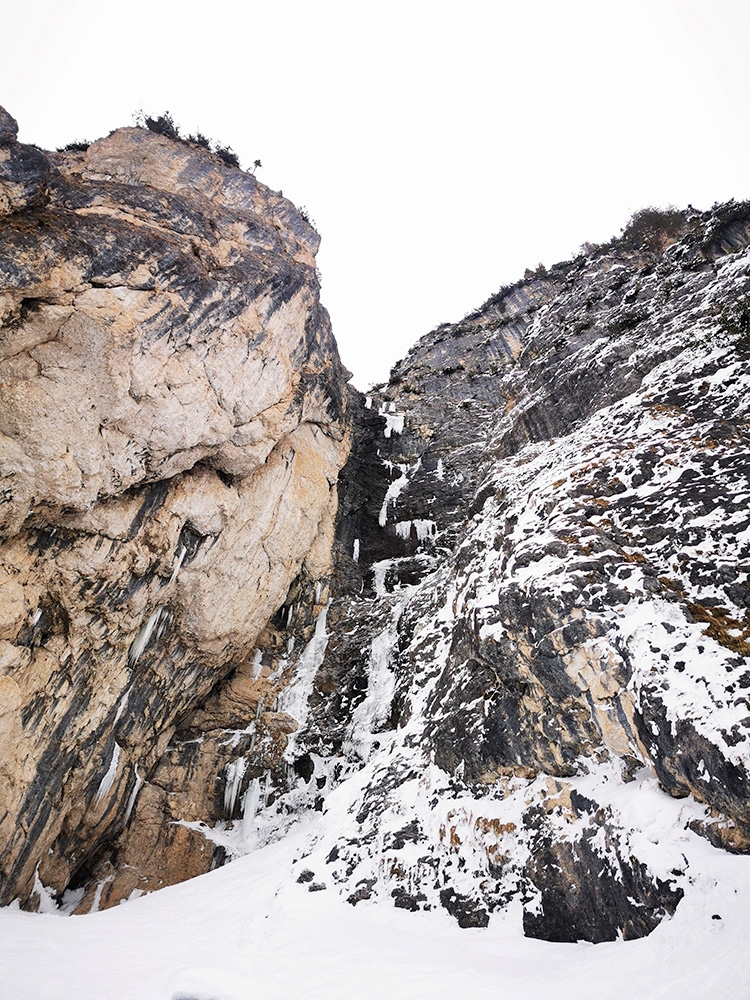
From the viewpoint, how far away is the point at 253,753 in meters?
15.5

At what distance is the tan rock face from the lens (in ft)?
35.7

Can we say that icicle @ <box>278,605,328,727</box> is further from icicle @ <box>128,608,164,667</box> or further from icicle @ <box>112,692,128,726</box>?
icicle @ <box>128,608,164,667</box>

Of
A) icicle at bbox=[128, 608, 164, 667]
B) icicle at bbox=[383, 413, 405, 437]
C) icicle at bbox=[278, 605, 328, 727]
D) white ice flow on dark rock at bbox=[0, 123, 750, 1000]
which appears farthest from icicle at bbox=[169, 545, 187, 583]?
icicle at bbox=[383, 413, 405, 437]

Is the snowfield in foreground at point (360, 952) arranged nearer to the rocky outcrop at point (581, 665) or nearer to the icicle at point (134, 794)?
the rocky outcrop at point (581, 665)

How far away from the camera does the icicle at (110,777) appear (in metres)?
12.9

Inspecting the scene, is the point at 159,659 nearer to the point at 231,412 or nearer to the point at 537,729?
the point at 231,412

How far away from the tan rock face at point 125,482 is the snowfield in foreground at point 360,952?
3869 millimetres

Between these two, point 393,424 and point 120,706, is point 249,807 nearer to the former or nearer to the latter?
point 120,706

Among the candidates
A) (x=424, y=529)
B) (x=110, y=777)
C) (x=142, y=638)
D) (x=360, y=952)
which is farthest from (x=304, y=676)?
(x=360, y=952)

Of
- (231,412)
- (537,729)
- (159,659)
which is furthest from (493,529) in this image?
(159,659)

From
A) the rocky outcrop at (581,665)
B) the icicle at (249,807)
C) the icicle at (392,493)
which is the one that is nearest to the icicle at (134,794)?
the icicle at (249,807)

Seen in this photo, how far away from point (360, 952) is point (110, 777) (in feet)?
30.9

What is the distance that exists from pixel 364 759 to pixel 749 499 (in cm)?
1106

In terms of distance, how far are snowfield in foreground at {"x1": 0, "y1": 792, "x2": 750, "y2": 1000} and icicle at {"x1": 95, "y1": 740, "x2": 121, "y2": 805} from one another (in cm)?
358
